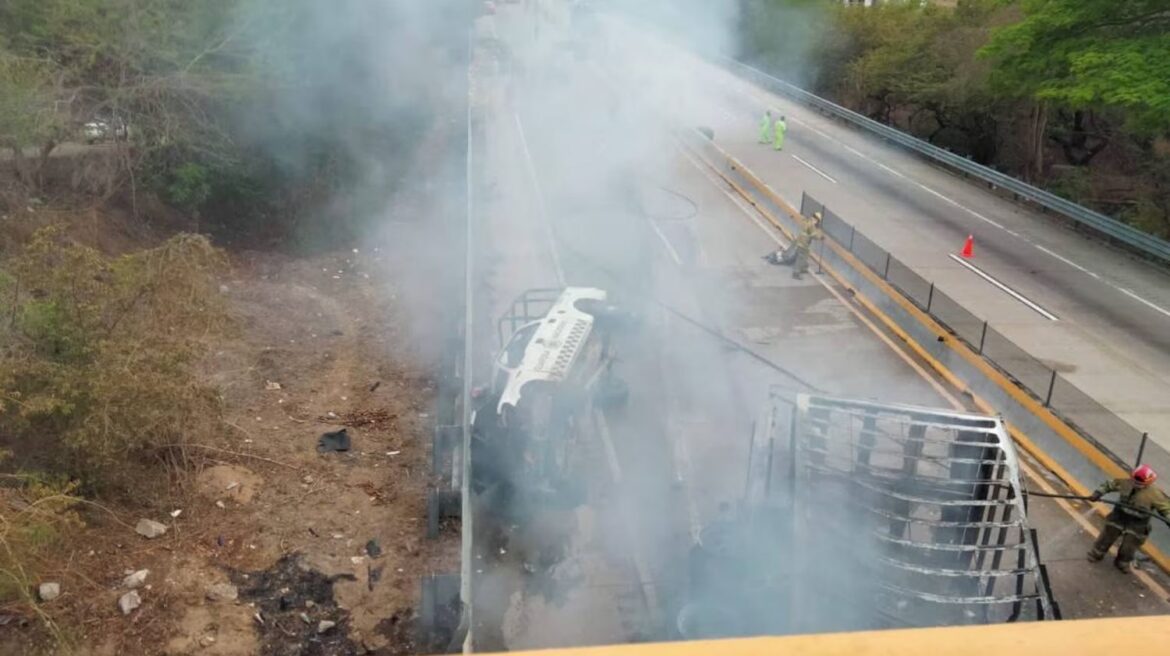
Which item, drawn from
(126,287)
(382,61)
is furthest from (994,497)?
(382,61)

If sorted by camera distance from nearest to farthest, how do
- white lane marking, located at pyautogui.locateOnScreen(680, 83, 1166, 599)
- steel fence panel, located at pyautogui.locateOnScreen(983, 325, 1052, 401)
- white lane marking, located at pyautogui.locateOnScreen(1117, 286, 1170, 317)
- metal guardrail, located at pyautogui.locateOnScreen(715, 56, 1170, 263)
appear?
white lane marking, located at pyautogui.locateOnScreen(680, 83, 1166, 599) → steel fence panel, located at pyautogui.locateOnScreen(983, 325, 1052, 401) → white lane marking, located at pyautogui.locateOnScreen(1117, 286, 1170, 317) → metal guardrail, located at pyautogui.locateOnScreen(715, 56, 1170, 263)

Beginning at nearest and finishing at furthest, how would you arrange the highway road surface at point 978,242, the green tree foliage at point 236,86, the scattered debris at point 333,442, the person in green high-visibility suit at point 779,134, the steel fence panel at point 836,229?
the scattered debris at point 333,442
the highway road surface at point 978,242
the green tree foliage at point 236,86
the steel fence panel at point 836,229
the person in green high-visibility suit at point 779,134

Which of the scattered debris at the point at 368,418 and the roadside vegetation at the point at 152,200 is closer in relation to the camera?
the roadside vegetation at the point at 152,200

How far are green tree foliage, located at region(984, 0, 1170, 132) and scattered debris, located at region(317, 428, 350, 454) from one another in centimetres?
1057

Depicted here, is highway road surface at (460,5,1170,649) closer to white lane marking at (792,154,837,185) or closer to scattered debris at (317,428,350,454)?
scattered debris at (317,428,350,454)

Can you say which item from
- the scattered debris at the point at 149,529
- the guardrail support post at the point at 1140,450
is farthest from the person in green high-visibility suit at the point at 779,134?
the scattered debris at the point at 149,529

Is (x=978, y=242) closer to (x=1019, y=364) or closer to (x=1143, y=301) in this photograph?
(x=1143, y=301)

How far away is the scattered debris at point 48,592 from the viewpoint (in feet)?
16.6

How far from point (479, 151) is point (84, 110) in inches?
232

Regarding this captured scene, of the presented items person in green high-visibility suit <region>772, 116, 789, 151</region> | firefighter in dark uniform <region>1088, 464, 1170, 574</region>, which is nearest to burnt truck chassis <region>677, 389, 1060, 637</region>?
firefighter in dark uniform <region>1088, 464, 1170, 574</region>

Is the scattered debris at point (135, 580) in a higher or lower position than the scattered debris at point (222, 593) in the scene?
higher

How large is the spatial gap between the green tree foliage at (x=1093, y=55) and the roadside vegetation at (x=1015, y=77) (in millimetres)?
19

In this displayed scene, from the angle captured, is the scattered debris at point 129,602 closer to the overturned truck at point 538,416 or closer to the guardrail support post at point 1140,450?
the overturned truck at point 538,416

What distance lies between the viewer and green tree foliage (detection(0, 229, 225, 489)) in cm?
568
